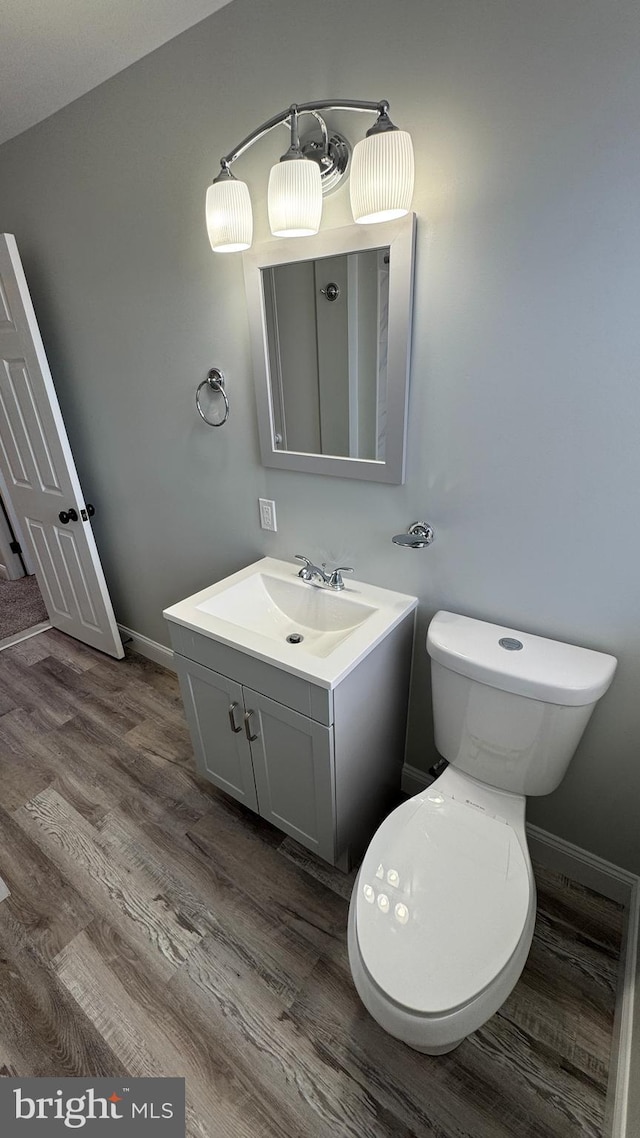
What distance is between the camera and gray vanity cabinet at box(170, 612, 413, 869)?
3.98 ft

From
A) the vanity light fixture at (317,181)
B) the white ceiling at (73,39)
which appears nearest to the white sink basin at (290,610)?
the vanity light fixture at (317,181)

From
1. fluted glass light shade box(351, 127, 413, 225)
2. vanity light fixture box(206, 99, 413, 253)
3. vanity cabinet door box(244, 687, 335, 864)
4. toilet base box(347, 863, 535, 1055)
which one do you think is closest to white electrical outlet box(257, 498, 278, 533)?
vanity cabinet door box(244, 687, 335, 864)

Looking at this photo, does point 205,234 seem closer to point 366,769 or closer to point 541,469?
point 541,469

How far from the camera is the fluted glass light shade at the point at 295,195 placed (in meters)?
1.00

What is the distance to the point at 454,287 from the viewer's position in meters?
1.08

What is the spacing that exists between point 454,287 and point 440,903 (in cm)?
133

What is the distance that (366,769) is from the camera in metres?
1.41

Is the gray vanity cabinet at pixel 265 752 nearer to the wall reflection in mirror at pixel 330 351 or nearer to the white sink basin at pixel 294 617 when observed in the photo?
the white sink basin at pixel 294 617

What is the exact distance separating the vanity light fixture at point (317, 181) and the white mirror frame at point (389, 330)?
103 mm

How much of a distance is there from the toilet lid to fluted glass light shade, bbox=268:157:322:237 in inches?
54.4

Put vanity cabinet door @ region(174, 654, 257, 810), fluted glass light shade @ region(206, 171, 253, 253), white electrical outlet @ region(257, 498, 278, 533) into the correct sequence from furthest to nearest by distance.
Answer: white electrical outlet @ region(257, 498, 278, 533) < vanity cabinet door @ region(174, 654, 257, 810) < fluted glass light shade @ region(206, 171, 253, 253)

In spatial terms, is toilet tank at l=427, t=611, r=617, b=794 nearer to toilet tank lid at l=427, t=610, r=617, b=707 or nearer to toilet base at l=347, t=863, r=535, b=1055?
toilet tank lid at l=427, t=610, r=617, b=707

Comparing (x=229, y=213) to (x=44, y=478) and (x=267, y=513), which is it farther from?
(x=44, y=478)

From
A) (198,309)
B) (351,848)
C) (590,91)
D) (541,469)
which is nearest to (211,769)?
(351,848)
